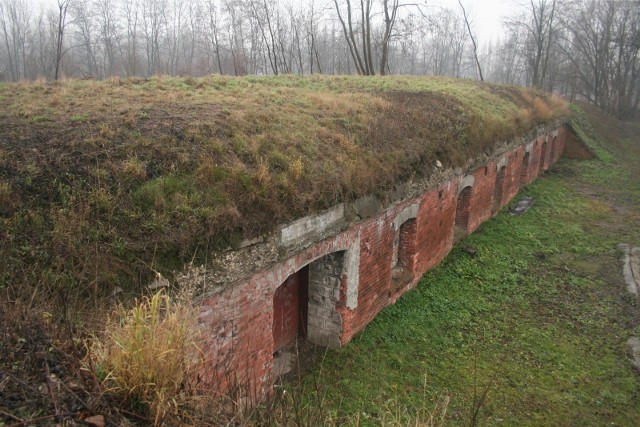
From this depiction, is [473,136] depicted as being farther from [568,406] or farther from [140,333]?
[140,333]

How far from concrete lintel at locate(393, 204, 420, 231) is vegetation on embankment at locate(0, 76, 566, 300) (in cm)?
61

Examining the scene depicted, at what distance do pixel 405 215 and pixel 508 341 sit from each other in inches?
104

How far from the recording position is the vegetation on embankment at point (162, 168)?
3857 mm

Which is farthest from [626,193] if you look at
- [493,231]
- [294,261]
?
[294,261]

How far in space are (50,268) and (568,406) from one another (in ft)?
20.3

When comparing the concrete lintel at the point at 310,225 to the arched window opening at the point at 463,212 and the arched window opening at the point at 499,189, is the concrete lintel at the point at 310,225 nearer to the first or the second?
the arched window opening at the point at 463,212

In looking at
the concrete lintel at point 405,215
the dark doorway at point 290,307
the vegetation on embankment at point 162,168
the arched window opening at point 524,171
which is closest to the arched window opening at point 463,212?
the vegetation on embankment at point 162,168

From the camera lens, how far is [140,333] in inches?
99.8

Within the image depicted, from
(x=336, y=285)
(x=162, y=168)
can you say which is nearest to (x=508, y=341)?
(x=336, y=285)

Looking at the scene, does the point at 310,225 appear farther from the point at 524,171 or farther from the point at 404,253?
the point at 524,171

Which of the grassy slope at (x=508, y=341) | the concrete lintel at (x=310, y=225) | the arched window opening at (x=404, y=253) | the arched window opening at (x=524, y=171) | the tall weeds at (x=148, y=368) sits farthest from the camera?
the arched window opening at (x=524, y=171)

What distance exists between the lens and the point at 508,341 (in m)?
7.17

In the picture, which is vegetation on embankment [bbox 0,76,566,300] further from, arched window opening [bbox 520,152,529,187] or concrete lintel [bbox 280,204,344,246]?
arched window opening [bbox 520,152,529,187]

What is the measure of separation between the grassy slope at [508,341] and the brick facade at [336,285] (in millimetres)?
409
